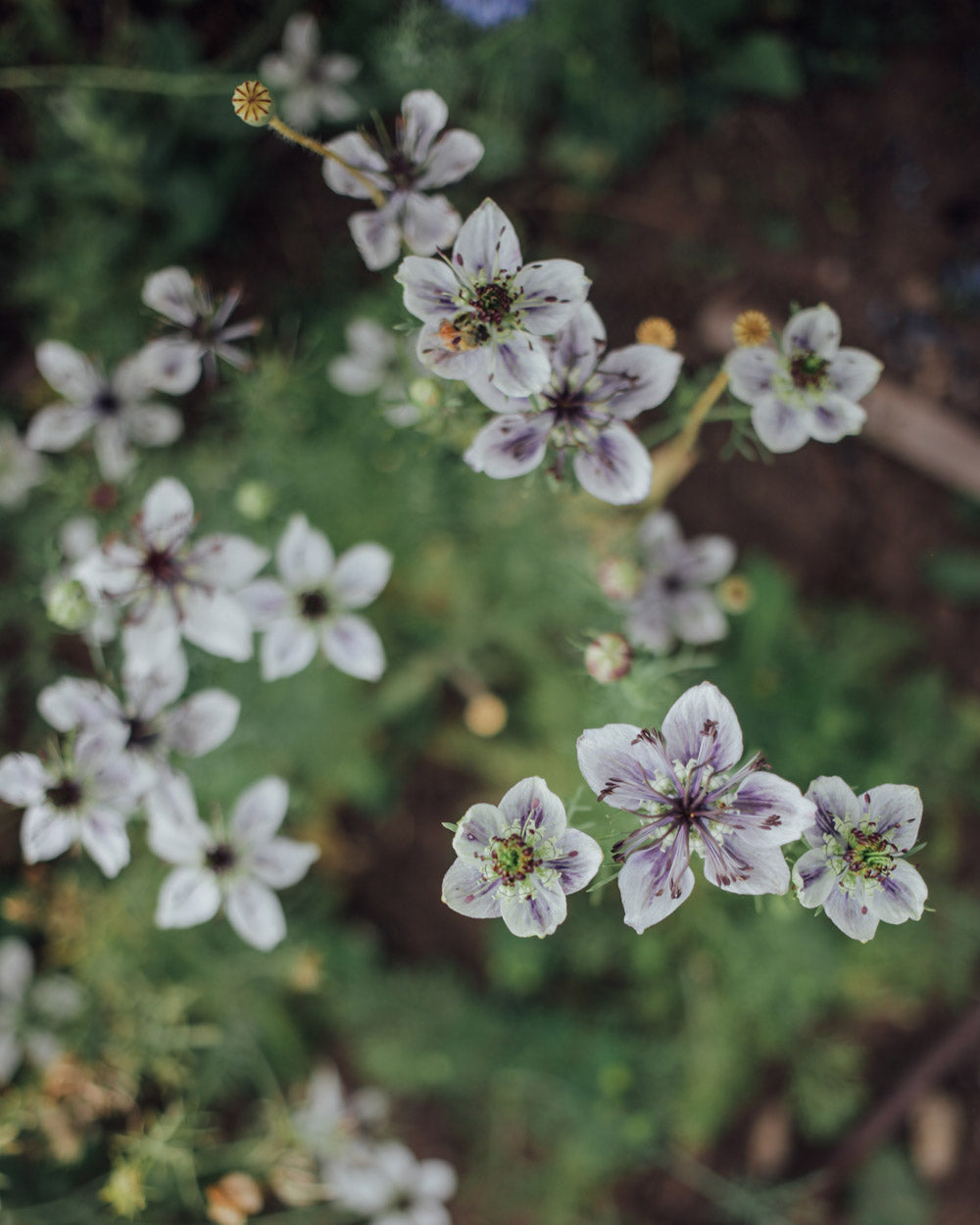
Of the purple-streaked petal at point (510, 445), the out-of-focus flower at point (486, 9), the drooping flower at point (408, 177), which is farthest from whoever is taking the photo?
the out-of-focus flower at point (486, 9)

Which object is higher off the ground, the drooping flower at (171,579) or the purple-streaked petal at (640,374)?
the purple-streaked petal at (640,374)

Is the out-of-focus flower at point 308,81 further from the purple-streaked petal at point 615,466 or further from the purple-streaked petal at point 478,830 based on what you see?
the purple-streaked petal at point 478,830

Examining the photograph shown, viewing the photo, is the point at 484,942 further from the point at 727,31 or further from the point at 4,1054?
the point at 727,31

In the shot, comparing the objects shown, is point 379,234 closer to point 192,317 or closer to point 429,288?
point 429,288

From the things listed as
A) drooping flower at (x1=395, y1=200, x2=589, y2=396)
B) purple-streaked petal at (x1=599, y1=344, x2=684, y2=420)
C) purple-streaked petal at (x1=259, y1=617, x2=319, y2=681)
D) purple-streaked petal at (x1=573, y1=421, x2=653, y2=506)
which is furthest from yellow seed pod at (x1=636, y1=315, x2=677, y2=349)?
purple-streaked petal at (x1=259, y1=617, x2=319, y2=681)

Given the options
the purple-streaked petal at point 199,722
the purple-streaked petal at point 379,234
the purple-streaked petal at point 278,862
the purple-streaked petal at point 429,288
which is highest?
the purple-streaked petal at point 429,288

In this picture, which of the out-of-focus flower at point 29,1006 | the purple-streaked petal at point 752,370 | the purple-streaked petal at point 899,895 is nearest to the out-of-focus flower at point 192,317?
the purple-streaked petal at point 752,370

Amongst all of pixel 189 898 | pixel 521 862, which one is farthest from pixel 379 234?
pixel 189 898

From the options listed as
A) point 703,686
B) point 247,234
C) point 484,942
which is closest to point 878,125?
point 247,234
